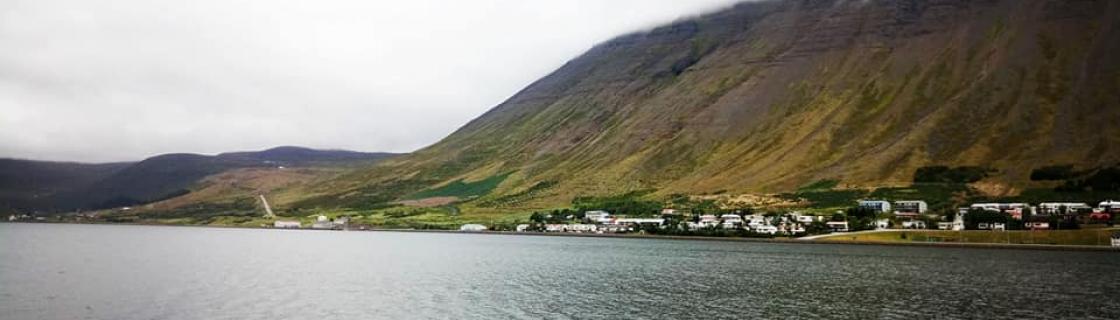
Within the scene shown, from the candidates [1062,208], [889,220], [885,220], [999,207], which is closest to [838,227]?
[885,220]

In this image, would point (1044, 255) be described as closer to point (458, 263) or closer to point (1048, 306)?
point (1048, 306)

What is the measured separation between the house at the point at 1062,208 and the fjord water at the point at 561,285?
32.6m

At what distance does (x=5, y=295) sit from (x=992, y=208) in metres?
157

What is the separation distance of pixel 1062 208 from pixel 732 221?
199ft

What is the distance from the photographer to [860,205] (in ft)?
593

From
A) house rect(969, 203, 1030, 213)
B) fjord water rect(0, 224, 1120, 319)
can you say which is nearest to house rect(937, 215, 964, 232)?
house rect(969, 203, 1030, 213)

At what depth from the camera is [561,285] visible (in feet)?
260

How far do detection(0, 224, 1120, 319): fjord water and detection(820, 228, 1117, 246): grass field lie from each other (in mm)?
11368

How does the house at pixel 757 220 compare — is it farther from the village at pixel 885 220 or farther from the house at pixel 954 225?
the house at pixel 954 225

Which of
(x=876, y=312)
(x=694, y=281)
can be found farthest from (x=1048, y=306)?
(x=694, y=281)

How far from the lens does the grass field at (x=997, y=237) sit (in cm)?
13300

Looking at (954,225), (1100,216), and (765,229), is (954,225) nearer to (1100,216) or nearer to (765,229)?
(1100,216)

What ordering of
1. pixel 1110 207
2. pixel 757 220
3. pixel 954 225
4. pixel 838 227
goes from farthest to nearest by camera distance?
pixel 757 220, pixel 838 227, pixel 954 225, pixel 1110 207

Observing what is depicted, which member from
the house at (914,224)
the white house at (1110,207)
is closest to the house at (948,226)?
the house at (914,224)
